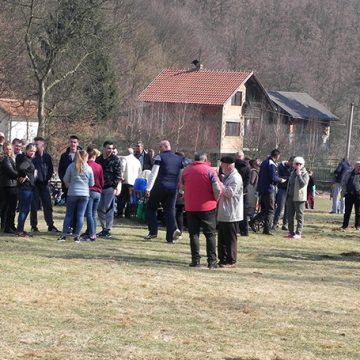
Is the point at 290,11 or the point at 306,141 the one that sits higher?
the point at 290,11

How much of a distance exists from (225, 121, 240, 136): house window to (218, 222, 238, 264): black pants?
58737 millimetres

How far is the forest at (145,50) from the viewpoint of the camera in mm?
34938

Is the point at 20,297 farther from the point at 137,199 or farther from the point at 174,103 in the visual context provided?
the point at 174,103

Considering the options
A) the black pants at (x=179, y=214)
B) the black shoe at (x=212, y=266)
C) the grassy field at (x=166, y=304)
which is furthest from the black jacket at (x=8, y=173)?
the black shoe at (x=212, y=266)

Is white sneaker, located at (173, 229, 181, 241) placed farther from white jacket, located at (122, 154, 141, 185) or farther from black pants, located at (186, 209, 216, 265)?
white jacket, located at (122, 154, 141, 185)

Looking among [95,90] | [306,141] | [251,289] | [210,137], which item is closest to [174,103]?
[210,137]

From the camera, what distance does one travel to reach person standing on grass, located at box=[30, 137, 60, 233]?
641 inches

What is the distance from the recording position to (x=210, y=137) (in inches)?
2744

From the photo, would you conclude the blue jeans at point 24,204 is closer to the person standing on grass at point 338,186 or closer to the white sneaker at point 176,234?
the white sneaker at point 176,234

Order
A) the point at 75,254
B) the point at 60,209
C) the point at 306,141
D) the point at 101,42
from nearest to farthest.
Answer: the point at 75,254
the point at 60,209
the point at 101,42
the point at 306,141

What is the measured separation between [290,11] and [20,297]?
4000 inches

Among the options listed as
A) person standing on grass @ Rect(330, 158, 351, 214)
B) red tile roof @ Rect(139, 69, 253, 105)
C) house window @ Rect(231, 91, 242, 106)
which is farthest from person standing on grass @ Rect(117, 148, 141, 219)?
house window @ Rect(231, 91, 242, 106)

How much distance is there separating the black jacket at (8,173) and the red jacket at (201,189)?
13.0 feet

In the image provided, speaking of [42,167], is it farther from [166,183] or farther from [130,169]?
[130,169]
